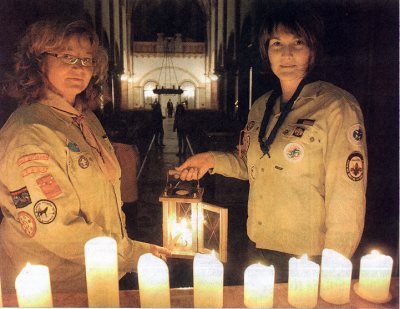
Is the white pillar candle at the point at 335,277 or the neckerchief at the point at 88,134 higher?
the neckerchief at the point at 88,134

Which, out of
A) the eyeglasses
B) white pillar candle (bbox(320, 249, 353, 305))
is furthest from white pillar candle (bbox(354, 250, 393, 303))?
the eyeglasses

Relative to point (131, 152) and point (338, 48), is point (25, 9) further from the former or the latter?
point (338, 48)

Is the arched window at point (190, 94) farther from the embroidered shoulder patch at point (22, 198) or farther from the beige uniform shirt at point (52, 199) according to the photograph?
the embroidered shoulder patch at point (22, 198)

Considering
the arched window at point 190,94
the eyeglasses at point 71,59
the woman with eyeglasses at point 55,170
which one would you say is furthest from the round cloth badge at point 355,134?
the arched window at point 190,94

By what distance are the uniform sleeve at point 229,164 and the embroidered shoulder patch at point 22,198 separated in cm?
Result: 110

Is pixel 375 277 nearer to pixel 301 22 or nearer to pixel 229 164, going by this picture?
pixel 229 164

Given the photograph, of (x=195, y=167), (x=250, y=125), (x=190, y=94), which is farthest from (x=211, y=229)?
Result: (x=190, y=94)

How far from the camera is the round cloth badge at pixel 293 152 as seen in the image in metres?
1.92

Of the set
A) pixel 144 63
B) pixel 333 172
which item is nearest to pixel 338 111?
pixel 333 172

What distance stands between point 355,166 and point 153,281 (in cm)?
109

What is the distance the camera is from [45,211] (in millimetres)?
1581

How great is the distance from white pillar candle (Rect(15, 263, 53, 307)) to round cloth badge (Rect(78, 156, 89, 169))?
694mm

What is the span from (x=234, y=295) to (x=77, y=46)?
1371mm

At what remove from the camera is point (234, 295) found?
144 cm
